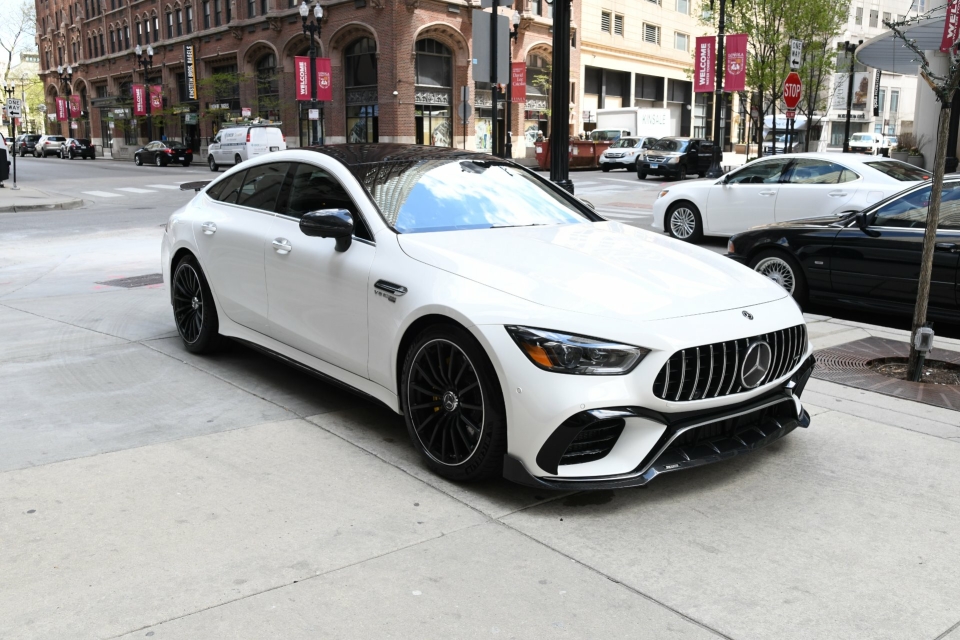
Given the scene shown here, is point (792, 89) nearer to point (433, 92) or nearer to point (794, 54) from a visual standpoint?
point (794, 54)

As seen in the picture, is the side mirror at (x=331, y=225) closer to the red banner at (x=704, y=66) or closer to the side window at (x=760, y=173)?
the side window at (x=760, y=173)

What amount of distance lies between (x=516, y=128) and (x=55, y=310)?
45.0 metres

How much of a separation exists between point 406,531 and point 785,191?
10.3 m

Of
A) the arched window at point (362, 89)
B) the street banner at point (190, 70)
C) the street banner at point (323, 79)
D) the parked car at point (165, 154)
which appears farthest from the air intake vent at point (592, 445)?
the street banner at point (190, 70)

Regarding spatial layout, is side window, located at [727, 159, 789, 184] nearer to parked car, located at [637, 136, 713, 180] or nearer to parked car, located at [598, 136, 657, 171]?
parked car, located at [637, 136, 713, 180]

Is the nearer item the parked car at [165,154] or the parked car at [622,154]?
the parked car at [622,154]

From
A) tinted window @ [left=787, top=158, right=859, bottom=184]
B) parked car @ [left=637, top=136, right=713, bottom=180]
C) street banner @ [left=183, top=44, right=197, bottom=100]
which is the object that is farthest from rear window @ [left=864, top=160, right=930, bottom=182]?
street banner @ [left=183, top=44, right=197, bottom=100]

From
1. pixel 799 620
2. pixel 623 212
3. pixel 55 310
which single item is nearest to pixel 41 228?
pixel 55 310

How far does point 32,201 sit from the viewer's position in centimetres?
2195

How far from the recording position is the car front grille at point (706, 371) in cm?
366

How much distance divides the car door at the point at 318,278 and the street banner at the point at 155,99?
62.5m

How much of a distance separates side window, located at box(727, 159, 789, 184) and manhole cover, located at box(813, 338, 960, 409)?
5.93m

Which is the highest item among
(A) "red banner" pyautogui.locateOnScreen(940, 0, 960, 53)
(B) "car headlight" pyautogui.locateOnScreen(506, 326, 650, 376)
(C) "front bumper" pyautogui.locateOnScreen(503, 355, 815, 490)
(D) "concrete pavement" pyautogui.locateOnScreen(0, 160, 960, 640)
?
(A) "red banner" pyautogui.locateOnScreen(940, 0, 960, 53)

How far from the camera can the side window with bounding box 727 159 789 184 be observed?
41.2 ft
